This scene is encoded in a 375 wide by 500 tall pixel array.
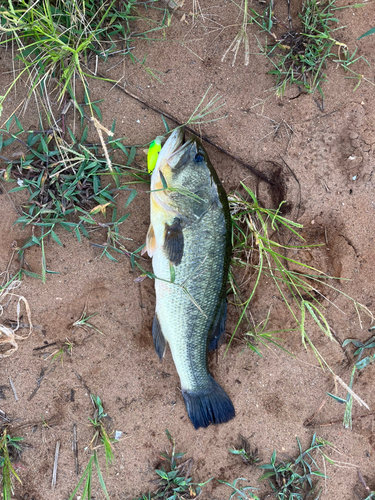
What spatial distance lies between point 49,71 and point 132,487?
3.65 metres

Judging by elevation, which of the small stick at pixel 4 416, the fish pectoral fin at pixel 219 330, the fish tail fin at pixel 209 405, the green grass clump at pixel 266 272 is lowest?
the small stick at pixel 4 416

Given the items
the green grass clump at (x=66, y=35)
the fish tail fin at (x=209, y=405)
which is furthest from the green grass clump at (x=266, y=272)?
the green grass clump at (x=66, y=35)

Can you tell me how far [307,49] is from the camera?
3.08 m

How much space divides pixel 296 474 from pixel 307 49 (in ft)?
12.9

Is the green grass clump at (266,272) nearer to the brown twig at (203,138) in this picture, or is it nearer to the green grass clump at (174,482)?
the brown twig at (203,138)

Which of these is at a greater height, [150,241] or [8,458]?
[150,241]

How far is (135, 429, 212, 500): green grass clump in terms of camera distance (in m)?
3.04

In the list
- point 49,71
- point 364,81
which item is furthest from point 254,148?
point 49,71

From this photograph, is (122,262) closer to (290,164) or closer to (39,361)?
(39,361)

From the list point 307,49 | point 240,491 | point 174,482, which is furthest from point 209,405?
point 307,49

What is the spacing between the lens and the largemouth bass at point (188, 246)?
2.72 meters

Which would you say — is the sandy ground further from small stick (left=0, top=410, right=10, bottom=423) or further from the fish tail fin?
the fish tail fin

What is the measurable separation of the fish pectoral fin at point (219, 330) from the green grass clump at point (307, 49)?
81.0 inches

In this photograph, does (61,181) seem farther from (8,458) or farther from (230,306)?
(8,458)
